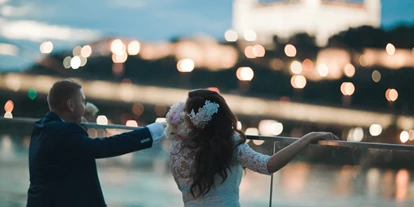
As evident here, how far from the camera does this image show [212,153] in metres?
3.27

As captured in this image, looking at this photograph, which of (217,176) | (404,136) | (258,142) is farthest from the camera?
(404,136)

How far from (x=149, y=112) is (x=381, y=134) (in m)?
22.2

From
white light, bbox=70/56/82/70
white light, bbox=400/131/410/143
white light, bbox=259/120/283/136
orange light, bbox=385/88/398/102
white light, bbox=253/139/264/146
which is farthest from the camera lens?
white light, bbox=70/56/82/70

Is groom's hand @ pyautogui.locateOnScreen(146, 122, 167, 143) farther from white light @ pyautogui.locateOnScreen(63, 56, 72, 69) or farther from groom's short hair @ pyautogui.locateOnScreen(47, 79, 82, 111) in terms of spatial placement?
white light @ pyautogui.locateOnScreen(63, 56, 72, 69)

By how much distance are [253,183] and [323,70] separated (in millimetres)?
73579

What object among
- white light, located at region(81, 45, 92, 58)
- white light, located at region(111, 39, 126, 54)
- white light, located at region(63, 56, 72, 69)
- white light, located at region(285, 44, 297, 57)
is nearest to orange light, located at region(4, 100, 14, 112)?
white light, located at region(63, 56, 72, 69)

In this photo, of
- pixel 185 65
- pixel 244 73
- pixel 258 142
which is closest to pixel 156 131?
pixel 258 142

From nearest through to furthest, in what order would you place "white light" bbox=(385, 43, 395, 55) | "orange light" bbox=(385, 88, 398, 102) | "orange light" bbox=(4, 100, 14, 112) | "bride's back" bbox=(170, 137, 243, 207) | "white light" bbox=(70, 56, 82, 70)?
"bride's back" bbox=(170, 137, 243, 207) < "orange light" bbox=(4, 100, 14, 112) < "orange light" bbox=(385, 88, 398, 102) < "white light" bbox=(385, 43, 395, 55) < "white light" bbox=(70, 56, 82, 70)

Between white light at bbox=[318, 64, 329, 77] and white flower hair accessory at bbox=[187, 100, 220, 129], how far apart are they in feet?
246

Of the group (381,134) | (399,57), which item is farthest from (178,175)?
(399,57)

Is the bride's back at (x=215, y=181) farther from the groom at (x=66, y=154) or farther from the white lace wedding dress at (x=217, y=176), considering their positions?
the groom at (x=66, y=154)

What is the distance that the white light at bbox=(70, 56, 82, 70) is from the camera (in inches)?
3261

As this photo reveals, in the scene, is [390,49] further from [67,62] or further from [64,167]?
[64,167]

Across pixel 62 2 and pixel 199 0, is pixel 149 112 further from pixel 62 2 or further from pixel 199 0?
pixel 199 0
